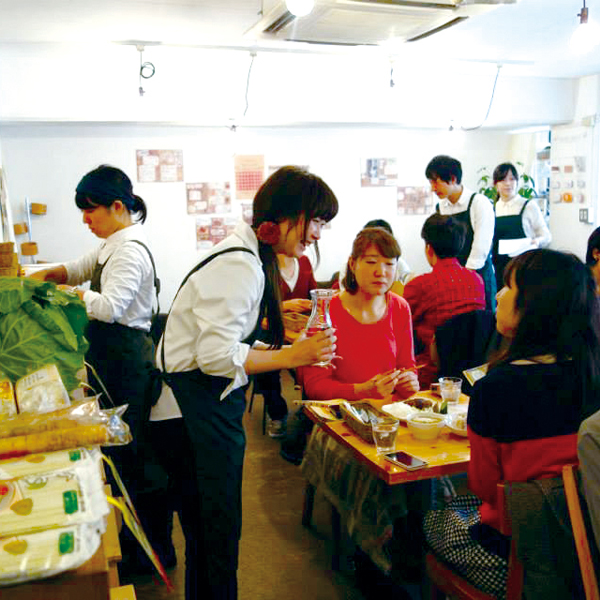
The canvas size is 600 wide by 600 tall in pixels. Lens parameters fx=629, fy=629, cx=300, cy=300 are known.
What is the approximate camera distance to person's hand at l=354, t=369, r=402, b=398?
2.28 meters

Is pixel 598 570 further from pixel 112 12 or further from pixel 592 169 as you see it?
pixel 592 169

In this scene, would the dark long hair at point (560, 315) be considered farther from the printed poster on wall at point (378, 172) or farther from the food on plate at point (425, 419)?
the printed poster on wall at point (378, 172)

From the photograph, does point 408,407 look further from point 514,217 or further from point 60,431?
point 514,217

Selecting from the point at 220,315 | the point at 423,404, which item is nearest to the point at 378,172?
the point at 423,404

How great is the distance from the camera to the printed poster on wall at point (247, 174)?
551 centimetres

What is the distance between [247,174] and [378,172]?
127cm

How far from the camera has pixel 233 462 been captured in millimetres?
1724

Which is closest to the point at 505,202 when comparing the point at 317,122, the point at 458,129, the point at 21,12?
the point at 458,129

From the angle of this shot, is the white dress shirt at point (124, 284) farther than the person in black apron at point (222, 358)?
Yes

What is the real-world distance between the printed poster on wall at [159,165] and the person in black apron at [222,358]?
383cm

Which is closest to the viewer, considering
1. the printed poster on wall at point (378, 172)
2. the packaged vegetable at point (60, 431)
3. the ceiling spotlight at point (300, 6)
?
the packaged vegetable at point (60, 431)

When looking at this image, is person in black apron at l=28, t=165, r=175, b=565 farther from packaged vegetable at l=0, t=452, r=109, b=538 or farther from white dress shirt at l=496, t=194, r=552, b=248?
white dress shirt at l=496, t=194, r=552, b=248

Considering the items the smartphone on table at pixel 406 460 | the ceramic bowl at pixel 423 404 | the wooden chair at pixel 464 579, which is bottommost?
the wooden chair at pixel 464 579

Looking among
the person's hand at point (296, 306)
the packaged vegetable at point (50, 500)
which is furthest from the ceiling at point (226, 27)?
the packaged vegetable at point (50, 500)
